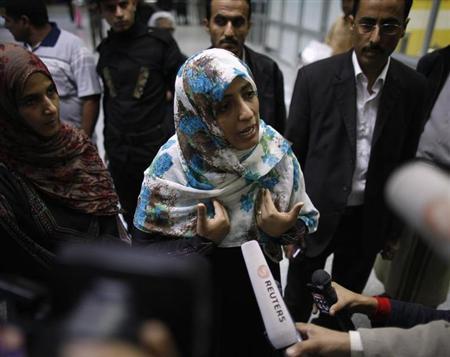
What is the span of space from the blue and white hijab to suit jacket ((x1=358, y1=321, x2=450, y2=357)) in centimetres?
37

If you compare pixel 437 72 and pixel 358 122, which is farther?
pixel 437 72

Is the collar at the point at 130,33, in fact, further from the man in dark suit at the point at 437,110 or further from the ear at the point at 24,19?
the man in dark suit at the point at 437,110

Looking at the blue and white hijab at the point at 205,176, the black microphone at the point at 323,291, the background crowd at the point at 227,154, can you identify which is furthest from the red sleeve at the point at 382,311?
the blue and white hijab at the point at 205,176

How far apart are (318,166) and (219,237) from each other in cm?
61

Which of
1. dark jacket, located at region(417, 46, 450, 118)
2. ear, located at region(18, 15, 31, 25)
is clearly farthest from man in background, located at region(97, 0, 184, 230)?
dark jacket, located at region(417, 46, 450, 118)

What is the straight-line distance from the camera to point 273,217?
880mm

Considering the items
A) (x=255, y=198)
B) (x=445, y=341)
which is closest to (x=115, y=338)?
(x=445, y=341)

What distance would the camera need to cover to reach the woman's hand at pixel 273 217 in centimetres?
88

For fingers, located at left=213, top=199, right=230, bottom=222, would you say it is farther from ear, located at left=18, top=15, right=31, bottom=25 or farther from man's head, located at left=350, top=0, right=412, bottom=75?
ear, located at left=18, top=15, right=31, bottom=25

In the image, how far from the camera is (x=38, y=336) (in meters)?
0.21

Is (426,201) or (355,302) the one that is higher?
(426,201)

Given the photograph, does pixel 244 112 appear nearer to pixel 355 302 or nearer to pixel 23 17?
pixel 355 302

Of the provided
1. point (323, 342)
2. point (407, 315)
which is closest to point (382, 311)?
point (407, 315)

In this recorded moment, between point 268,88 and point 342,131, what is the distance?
39 centimetres
